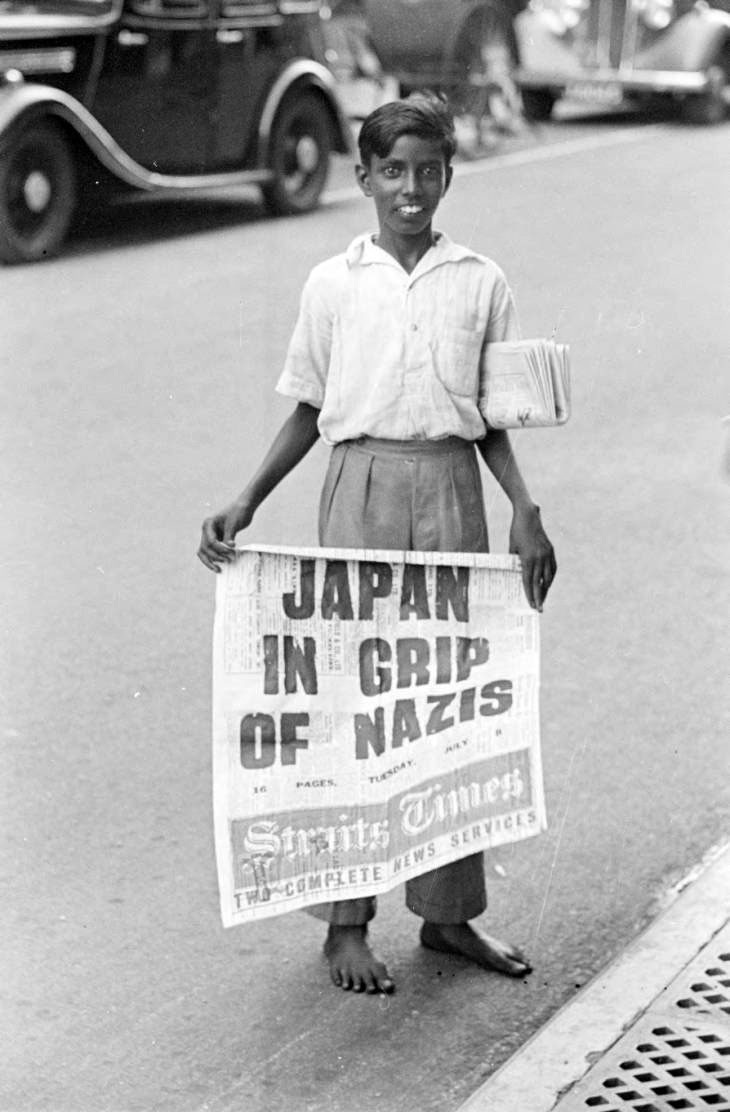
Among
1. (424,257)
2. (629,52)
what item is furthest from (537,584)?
(629,52)

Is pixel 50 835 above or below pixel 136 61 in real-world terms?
below

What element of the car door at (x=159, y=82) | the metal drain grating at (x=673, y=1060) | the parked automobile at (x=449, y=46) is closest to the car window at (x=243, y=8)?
the car door at (x=159, y=82)

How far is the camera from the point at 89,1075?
3131 millimetres

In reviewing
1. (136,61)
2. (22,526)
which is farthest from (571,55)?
(22,526)

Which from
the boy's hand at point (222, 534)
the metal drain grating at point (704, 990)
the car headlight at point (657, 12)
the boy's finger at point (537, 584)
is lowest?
the metal drain grating at point (704, 990)

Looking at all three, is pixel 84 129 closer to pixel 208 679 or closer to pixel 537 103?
pixel 208 679

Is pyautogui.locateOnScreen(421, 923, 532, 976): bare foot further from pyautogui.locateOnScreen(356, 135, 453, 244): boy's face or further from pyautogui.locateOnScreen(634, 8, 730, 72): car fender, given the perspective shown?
pyautogui.locateOnScreen(634, 8, 730, 72): car fender

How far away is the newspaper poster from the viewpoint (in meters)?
3.21

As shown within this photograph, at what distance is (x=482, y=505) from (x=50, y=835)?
130 centimetres

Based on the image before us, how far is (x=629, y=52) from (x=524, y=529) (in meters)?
13.2

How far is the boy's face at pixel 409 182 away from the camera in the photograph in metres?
3.16

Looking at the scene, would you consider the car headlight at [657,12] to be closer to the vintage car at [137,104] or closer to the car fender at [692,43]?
the car fender at [692,43]

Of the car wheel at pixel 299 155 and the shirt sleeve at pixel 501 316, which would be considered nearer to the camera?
the shirt sleeve at pixel 501 316

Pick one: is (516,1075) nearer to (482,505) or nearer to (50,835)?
(482,505)
